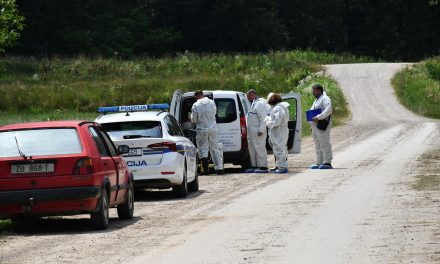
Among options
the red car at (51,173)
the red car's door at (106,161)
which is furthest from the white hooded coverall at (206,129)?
the red car at (51,173)

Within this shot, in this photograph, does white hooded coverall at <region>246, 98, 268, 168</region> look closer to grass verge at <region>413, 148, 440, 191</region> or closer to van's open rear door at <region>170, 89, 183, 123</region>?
van's open rear door at <region>170, 89, 183, 123</region>

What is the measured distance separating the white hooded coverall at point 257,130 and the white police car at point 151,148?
582 centimetres

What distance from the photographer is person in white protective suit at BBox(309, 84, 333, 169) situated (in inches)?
1035

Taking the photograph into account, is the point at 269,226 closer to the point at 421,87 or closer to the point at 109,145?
the point at 109,145

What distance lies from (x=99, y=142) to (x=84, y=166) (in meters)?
1.03

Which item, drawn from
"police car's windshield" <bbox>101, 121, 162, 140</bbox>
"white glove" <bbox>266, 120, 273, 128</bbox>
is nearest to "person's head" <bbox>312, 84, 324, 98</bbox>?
"white glove" <bbox>266, 120, 273, 128</bbox>

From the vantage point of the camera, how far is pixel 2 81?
231 feet

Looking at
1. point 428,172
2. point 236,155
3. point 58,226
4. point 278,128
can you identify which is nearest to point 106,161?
point 58,226

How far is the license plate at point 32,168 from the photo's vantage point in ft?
48.0

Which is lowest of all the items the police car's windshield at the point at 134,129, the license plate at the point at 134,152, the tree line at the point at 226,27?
the license plate at the point at 134,152

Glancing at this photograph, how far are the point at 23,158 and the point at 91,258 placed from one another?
289 cm

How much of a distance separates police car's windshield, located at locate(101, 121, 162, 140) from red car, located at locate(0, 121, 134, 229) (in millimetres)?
4542

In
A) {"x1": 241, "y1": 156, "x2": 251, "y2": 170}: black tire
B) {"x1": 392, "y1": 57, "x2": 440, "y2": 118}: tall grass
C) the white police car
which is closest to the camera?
the white police car

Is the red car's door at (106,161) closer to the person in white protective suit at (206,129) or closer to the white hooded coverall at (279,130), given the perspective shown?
the person in white protective suit at (206,129)
